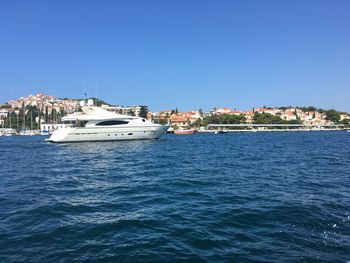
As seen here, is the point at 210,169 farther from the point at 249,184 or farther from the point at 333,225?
the point at 333,225

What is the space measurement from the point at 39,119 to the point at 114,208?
133m

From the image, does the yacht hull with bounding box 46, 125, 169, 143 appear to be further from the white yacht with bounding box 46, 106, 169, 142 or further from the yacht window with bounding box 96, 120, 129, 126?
the yacht window with bounding box 96, 120, 129, 126

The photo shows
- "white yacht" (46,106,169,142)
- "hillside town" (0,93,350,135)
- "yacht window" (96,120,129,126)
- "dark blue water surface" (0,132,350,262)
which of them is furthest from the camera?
"hillside town" (0,93,350,135)

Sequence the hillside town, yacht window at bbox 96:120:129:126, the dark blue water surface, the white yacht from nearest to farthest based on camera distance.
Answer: the dark blue water surface → the white yacht → yacht window at bbox 96:120:129:126 → the hillside town

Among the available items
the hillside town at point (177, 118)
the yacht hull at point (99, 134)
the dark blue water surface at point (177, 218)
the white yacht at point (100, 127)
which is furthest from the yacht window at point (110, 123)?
the hillside town at point (177, 118)

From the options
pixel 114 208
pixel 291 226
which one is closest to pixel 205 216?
pixel 291 226

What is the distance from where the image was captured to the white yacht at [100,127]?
4469 centimetres

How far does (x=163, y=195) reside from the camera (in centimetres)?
1188

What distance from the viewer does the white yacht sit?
44.7 metres

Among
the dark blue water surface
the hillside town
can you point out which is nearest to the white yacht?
the dark blue water surface

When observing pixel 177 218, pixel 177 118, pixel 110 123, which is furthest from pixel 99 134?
pixel 177 118

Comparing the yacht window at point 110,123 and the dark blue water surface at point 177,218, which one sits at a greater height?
the yacht window at point 110,123

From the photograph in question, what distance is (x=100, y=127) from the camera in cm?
4462

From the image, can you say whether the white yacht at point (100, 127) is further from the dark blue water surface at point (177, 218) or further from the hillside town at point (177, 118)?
the hillside town at point (177, 118)
